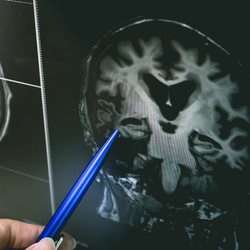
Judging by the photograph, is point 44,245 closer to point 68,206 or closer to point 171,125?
point 68,206

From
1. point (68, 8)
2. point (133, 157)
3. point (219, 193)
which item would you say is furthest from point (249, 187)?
point (68, 8)

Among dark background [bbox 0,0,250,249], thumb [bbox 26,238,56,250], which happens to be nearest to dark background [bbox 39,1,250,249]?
dark background [bbox 0,0,250,249]

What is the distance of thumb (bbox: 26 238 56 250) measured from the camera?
349mm

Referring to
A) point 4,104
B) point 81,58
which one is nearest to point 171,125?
point 81,58

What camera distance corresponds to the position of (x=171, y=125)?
364mm

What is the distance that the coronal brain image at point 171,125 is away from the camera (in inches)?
12.5

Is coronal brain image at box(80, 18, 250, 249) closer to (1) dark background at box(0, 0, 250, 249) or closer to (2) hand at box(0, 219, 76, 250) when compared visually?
(1) dark background at box(0, 0, 250, 249)

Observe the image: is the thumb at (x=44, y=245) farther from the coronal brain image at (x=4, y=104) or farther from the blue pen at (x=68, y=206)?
the coronal brain image at (x=4, y=104)

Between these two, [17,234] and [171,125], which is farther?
[17,234]

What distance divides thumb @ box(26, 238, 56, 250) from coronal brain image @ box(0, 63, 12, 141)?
8.5 inches

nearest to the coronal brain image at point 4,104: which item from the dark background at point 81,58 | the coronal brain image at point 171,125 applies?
the dark background at point 81,58

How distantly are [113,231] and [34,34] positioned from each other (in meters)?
0.35

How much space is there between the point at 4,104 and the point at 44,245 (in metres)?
0.24

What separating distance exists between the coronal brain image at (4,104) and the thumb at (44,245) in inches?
8.5
